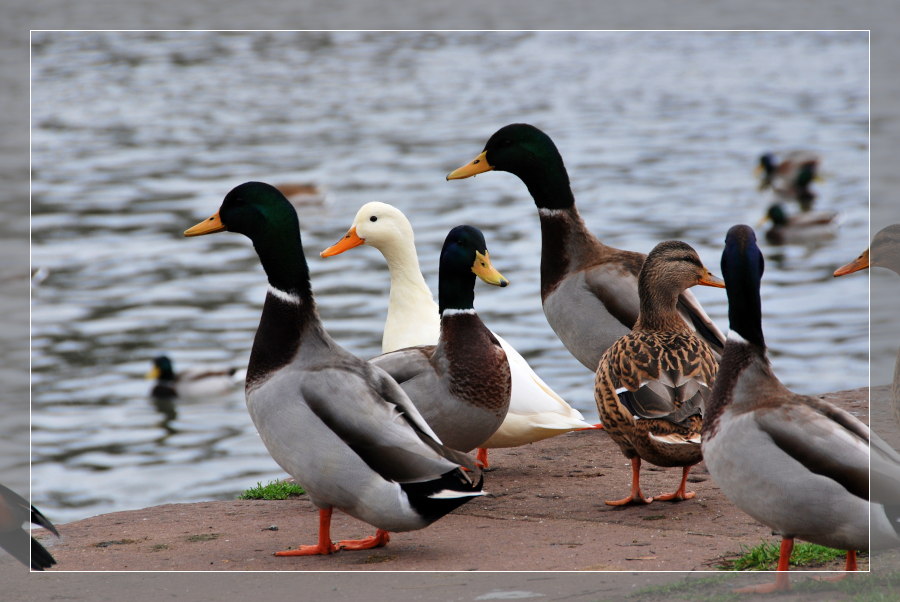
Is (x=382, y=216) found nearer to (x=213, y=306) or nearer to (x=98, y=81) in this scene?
(x=213, y=306)

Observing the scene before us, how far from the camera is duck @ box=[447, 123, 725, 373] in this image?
7.14 metres

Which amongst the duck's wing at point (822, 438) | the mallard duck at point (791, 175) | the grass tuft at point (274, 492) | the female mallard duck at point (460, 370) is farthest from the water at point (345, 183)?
the duck's wing at point (822, 438)

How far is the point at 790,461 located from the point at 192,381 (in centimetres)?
813

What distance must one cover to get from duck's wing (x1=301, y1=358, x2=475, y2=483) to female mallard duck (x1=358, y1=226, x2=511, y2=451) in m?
0.82

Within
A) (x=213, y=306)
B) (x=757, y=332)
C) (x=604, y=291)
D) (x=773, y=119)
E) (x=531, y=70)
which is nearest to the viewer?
(x=757, y=332)

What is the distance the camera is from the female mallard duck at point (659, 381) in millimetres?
5562

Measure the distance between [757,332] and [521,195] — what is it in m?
13.2

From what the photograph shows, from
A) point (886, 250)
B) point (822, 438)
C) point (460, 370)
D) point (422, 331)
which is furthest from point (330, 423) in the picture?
point (886, 250)

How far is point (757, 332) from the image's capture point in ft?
15.7

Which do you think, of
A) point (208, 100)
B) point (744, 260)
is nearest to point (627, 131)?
point (208, 100)

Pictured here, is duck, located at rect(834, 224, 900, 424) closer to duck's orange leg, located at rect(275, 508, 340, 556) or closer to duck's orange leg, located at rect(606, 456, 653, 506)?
duck's orange leg, located at rect(606, 456, 653, 506)

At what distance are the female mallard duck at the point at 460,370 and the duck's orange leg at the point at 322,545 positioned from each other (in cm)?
89

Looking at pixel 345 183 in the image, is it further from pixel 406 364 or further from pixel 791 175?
pixel 406 364

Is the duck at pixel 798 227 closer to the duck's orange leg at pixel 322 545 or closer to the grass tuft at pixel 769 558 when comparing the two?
the grass tuft at pixel 769 558
